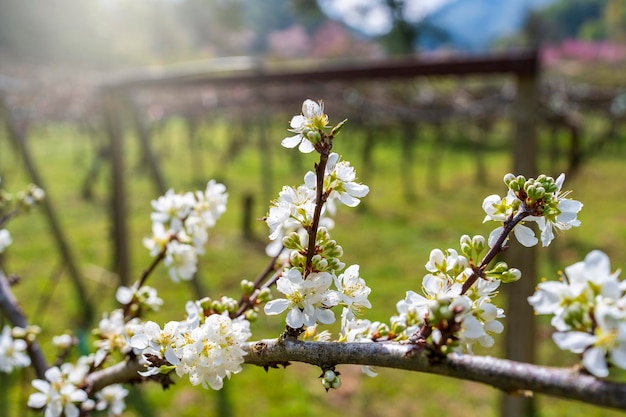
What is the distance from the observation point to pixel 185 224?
1.27 meters

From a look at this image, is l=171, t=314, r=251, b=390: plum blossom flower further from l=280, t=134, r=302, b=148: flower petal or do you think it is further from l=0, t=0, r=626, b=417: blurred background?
l=0, t=0, r=626, b=417: blurred background

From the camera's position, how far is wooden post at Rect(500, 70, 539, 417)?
9.95 feet

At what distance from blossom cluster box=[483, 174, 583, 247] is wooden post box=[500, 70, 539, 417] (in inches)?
92.1

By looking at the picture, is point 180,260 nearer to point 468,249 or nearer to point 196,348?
point 196,348

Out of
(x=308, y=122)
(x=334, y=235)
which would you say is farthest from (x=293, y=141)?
(x=334, y=235)

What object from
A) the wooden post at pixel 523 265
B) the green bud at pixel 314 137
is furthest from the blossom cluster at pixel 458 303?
the wooden post at pixel 523 265

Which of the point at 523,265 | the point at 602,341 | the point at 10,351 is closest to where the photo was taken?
the point at 602,341

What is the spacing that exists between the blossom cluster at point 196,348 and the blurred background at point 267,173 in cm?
106

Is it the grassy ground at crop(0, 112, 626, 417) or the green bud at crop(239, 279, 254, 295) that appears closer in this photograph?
the green bud at crop(239, 279, 254, 295)

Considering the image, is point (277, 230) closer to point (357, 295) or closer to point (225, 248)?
point (357, 295)

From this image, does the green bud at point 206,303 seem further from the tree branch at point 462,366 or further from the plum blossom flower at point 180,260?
the plum blossom flower at point 180,260

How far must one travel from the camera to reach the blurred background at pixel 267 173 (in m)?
3.71

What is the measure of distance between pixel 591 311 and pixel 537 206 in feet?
0.63

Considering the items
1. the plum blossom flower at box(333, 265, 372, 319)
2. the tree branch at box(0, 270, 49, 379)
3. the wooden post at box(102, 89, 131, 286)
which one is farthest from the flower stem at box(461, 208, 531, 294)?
the wooden post at box(102, 89, 131, 286)
